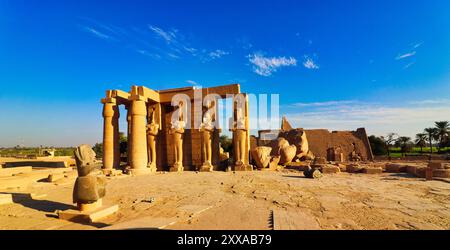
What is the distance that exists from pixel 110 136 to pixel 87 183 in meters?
Result: 10.5

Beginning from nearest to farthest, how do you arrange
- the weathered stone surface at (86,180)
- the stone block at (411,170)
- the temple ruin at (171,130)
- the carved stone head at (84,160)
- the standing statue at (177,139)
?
the weathered stone surface at (86,180) → the carved stone head at (84,160) → the stone block at (411,170) → the temple ruin at (171,130) → the standing statue at (177,139)

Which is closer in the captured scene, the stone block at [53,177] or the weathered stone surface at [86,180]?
the weathered stone surface at [86,180]

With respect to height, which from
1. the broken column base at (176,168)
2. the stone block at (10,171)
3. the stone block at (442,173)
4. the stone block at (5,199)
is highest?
the stone block at (10,171)

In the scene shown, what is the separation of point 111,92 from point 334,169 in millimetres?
14318

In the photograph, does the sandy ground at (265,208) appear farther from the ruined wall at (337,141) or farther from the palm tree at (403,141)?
the palm tree at (403,141)

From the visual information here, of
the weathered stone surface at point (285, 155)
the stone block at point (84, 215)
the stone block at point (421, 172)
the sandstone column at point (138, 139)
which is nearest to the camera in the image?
the stone block at point (84, 215)

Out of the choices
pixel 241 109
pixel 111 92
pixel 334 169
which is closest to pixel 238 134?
pixel 241 109

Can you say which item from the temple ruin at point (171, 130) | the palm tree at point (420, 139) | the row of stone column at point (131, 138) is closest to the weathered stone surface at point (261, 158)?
the temple ruin at point (171, 130)

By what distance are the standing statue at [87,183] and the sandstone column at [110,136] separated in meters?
9.86

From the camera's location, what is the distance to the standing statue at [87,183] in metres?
5.20

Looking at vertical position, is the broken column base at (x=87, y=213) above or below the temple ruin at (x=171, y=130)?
below

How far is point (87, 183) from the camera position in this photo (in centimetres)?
534

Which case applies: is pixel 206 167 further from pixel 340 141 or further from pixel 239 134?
pixel 340 141
